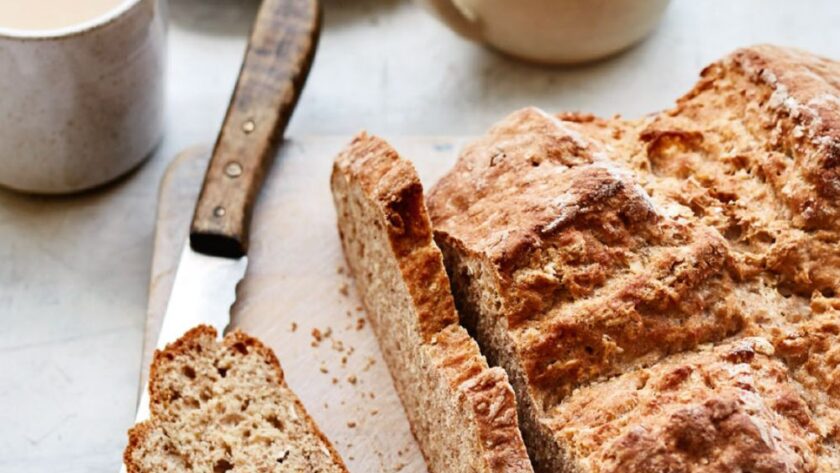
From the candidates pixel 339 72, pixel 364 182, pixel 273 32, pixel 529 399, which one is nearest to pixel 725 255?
pixel 529 399

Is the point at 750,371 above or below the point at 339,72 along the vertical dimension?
above

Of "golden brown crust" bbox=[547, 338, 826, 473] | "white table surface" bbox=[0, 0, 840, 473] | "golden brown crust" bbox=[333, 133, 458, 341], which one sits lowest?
"white table surface" bbox=[0, 0, 840, 473]

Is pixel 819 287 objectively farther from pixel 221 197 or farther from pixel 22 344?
pixel 22 344

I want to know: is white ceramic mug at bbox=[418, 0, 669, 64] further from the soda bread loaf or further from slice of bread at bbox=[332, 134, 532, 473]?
slice of bread at bbox=[332, 134, 532, 473]

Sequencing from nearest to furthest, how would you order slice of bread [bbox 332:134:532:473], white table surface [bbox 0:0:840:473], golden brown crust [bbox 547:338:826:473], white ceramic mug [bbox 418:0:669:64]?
golden brown crust [bbox 547:338:826:473], slice of bread [bbox 332:134:532:473], white table surface [bbox 0:0:840:473], white ceramic mug [bbox 418:0:669:64]

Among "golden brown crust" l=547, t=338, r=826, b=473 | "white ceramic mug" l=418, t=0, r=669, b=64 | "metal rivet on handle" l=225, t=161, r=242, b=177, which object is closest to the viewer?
"golden brown crust" l=547, t=338, r=826, b=473

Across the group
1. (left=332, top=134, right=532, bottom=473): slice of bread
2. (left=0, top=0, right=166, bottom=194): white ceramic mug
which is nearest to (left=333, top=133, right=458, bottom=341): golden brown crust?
(left=332, top=134, right=532, bottom=473): slice of bread

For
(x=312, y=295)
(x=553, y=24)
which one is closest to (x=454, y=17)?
(x=553, y=24)

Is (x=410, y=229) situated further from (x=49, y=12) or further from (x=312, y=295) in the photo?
(x=49, y=12)
